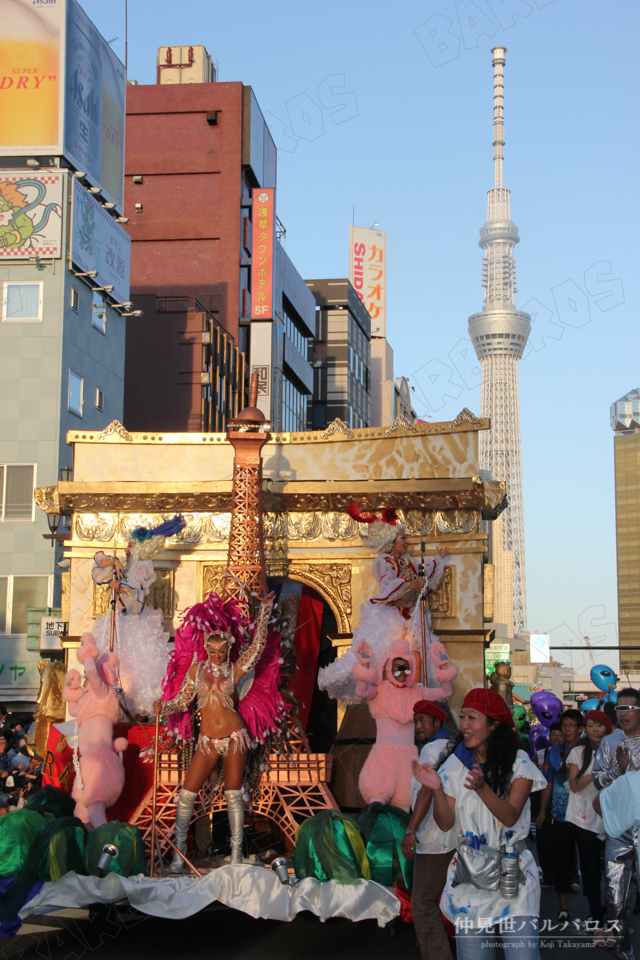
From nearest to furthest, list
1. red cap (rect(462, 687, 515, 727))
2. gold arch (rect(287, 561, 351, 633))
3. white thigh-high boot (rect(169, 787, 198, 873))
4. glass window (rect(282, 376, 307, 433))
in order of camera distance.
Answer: red cap (rect(462, 687, 515, 727)) < white thigh-high boot (rect(169, 787, 198, 873)) < gold arch (rect(287, 561, 351, 633)) < glass window (rect(282, 376, 307, 433))

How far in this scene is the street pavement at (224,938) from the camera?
830 centimetres

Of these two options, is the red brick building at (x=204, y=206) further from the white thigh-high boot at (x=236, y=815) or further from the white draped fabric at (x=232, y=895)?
the white draped fabric at (x=232, y=895)

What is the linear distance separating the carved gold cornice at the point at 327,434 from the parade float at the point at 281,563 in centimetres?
2

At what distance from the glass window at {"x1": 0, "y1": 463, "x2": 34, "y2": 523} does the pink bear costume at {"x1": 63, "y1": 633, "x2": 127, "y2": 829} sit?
15.8 metres

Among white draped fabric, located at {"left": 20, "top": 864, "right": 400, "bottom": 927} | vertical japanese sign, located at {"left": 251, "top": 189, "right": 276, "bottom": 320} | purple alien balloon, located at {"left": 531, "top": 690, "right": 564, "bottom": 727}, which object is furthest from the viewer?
vertical japanese sign, located at {"left": 251, "top": 189, "right": 276, "bottom": 320}

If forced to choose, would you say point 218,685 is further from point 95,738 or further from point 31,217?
point 31,217

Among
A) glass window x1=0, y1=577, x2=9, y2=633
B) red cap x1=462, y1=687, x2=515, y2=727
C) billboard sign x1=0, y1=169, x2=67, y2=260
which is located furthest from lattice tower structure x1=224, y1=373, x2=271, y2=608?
billboard sign x1=0, y1=169, x2=67, y2=260

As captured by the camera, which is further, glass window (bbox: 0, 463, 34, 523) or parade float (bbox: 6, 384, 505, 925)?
glass window (bbox: 0, 463, 34, 523)

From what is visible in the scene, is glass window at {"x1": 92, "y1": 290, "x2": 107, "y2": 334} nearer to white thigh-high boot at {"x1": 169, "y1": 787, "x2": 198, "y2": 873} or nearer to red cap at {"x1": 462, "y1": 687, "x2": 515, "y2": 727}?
white thigh-high boot at {"x1": 169, "y1": 787, "x2": 198, "y2": 873}

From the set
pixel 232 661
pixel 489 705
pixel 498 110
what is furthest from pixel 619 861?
pixel 498 110

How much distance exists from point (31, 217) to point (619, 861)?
931 inches

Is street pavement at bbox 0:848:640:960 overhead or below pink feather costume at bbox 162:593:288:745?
below

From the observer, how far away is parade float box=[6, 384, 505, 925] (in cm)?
1051

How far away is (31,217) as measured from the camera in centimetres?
2722
